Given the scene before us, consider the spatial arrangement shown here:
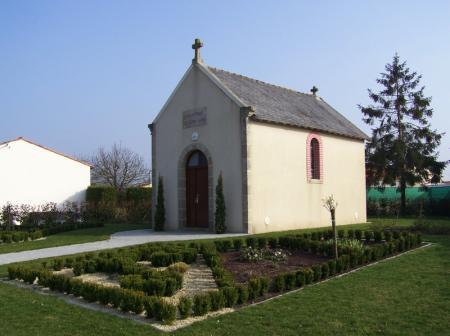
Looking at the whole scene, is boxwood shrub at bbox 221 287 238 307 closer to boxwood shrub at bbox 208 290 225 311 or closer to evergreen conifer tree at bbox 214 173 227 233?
boxwood shrub at bbox 208 290 225 311

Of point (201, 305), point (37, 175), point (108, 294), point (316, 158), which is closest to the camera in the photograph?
point (201, 305)

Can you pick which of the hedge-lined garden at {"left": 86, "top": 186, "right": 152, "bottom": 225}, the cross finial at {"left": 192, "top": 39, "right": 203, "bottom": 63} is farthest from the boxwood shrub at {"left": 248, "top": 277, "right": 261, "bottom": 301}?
the hedge-lined garden at {"left": 86, "top": 186, "right": 152, "bottom": 225}

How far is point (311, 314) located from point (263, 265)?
12.6 feet

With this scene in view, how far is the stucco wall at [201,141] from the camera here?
18.0m

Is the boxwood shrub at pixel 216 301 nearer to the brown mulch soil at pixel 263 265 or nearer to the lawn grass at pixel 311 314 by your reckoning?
the lawn grass at pixel 311 314

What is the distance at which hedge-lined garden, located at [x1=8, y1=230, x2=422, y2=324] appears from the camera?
6805mm

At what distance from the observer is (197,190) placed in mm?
19781

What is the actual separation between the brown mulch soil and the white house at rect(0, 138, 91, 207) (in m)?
21.5

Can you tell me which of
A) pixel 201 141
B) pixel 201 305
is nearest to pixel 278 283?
pixel 201 305

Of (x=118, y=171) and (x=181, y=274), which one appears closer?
(x=181, y=274)

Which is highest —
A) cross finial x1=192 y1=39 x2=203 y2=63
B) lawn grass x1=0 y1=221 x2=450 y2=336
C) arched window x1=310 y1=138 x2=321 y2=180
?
cross finial x1=192 y1=39 x2=203 y2=63

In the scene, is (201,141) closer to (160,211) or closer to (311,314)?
(160,211)

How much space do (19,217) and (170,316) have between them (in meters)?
19.8

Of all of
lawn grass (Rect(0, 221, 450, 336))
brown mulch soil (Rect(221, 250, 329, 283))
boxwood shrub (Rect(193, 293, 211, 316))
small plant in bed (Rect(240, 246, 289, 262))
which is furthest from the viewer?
small plant in bed (Rect(240, 246, 289, 262))
